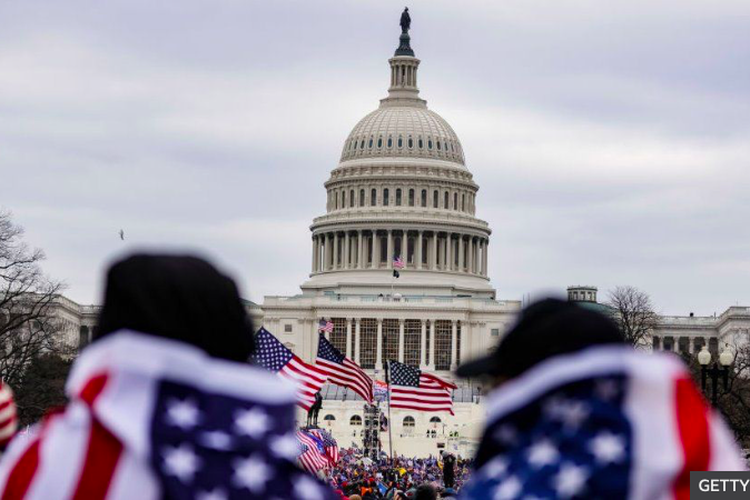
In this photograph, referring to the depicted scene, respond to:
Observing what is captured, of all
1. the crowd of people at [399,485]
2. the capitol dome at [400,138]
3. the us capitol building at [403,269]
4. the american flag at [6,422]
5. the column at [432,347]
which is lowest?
the american flag at [6,422]

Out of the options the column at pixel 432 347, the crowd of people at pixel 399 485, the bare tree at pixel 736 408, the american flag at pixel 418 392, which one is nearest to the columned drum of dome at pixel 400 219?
the column at pixel 432 347

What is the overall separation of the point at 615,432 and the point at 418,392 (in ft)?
173

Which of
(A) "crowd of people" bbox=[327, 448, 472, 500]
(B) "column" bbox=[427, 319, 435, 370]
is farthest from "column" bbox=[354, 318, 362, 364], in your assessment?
(A) "crowd of people" bbox=[327, 448, 472, 500]

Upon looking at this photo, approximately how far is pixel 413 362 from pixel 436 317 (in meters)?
4.75

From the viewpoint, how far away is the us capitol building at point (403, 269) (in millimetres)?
178500

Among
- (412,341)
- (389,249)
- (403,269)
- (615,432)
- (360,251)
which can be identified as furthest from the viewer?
(389,249)

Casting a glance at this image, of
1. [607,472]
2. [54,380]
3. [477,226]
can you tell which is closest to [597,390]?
[607,472]

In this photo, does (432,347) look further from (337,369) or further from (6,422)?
(6,422)

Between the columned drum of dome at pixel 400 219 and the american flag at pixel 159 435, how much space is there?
7058 inches

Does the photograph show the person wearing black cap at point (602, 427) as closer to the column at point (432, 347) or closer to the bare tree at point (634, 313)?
the bare tree at point (634, 313)

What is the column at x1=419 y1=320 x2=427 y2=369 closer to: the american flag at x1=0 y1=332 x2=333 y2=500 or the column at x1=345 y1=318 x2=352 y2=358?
the column at x1=345 y1=318 x2=352 y2=358

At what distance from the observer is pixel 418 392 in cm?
5812

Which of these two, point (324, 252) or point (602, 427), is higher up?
point (324, 252)

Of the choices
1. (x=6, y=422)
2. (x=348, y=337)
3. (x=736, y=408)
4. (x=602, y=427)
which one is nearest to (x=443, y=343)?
(x=348, y=337)
